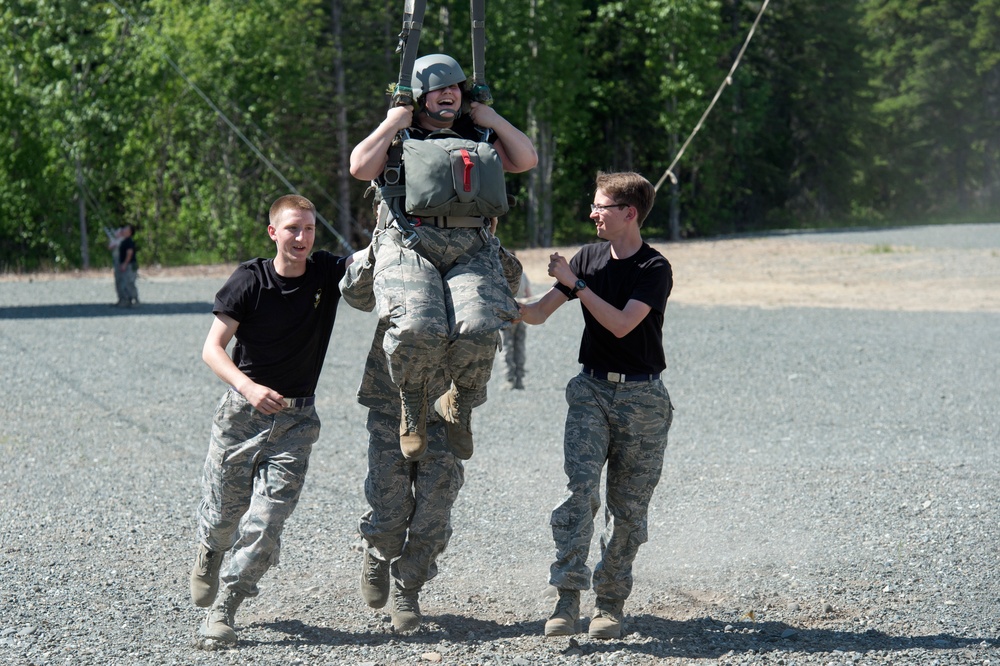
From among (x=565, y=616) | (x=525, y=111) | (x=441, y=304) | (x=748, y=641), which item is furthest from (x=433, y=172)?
(x=525, y=111)

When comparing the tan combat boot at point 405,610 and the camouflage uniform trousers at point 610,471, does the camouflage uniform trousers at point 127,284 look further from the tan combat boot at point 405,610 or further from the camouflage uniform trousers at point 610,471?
the camouflage uniform trousers at point 610,471

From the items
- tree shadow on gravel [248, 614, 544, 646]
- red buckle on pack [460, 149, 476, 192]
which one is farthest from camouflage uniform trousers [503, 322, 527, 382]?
red buckle on pack [460, 149, 476, 192]

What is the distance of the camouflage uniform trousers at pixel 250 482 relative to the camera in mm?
5074

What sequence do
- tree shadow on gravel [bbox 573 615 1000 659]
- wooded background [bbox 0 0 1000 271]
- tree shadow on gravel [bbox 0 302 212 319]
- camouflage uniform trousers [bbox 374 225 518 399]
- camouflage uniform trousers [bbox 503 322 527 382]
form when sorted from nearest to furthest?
1. camouflage uniform trousers [bbox 374 225 518 399]
2. tree shadow on gravel [bbox 573 615 1000 659]
3. camouflage uniform trousers [bbox 503 322 527 382]
4. tree shadow on gravel [bbox 0 302 212 319]
5. wooded background [bbox 0 0 1000 271]

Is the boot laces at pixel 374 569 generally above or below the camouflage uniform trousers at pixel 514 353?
above

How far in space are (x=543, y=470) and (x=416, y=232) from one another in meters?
4.63

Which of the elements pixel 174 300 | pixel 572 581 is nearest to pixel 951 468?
pixel 572 581

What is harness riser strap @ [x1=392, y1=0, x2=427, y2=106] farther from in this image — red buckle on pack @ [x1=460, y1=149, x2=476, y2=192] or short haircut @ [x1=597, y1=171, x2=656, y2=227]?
short haircut @ [x1=597, y1=171, x2=656, y2=227]

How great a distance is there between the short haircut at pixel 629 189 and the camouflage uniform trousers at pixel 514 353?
8.01m

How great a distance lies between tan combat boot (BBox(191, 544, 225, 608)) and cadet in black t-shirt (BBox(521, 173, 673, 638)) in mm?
1517

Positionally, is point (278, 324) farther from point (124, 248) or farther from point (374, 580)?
point (124, 248)

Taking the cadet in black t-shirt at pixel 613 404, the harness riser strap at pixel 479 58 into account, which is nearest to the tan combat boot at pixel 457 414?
the cadet in black t-shirt at pixel 613 404

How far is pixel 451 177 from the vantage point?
15.8ft

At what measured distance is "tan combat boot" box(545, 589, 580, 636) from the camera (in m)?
5.07
